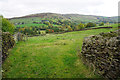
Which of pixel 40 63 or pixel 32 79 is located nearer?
pixel 32 79

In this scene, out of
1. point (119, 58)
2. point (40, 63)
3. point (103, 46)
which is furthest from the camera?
point (40, 63)

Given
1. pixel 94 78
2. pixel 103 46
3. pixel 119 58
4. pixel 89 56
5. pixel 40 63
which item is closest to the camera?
pixel 119 58

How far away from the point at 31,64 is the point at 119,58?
353 inches

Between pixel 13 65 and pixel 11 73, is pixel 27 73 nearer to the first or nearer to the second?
pixel 11 73

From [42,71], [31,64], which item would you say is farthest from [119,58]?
[31,64]

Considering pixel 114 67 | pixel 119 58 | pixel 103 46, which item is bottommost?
pixel 114 67

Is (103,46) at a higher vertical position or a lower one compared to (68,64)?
higher

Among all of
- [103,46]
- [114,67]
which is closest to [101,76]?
[114,67]

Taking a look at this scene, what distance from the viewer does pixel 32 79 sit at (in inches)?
301

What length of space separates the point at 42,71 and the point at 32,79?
142cm

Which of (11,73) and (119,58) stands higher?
(119,58)

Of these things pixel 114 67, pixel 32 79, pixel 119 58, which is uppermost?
pixel 119 58

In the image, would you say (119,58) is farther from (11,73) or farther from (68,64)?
(11,73)

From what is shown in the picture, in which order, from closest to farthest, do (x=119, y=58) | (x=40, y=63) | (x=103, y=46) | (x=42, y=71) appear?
(x=119, y=58), (x=103, y=46), (x=42, y=71), (x=40, y=63)
